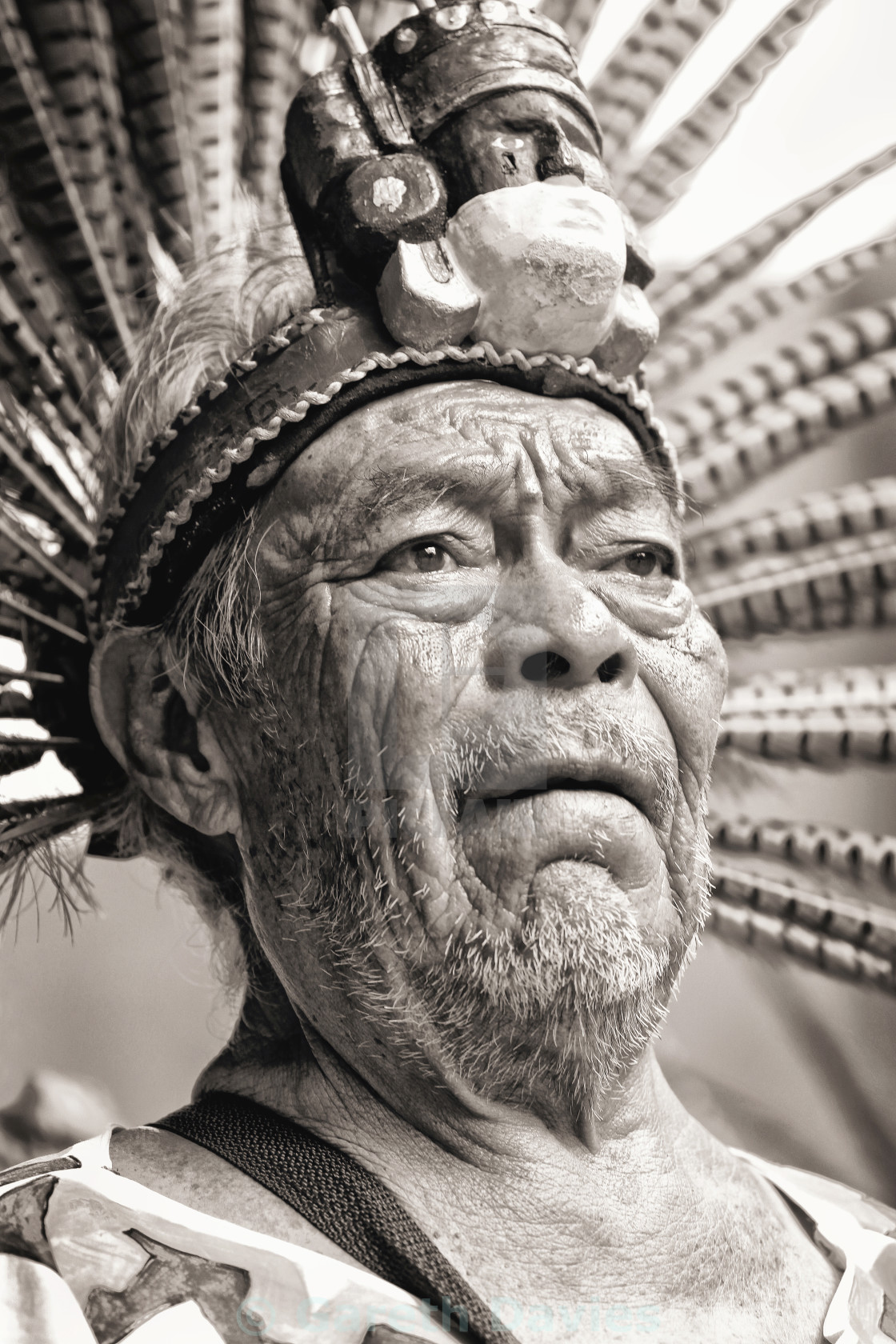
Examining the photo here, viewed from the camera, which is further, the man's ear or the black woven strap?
the man's ear

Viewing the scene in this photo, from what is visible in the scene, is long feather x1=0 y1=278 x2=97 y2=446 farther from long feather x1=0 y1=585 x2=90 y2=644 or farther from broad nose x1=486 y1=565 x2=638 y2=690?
broad nose x1=486 y1=565 x2=638 y2=690

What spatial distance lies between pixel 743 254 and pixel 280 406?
3.14 ft

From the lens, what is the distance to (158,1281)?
1.17 metres

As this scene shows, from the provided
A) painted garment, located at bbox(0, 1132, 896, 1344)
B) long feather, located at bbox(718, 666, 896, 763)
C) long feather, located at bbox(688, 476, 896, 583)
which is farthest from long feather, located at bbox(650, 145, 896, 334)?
painted garment, located at bbox(0, 1132, 896, 1344)

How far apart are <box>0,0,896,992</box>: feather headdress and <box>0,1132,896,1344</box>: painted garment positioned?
58 centimetres

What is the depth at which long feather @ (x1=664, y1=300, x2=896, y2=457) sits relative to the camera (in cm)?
200

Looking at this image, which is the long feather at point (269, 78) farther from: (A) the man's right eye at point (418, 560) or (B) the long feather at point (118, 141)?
(A) the man's right eye at point (418, 560)

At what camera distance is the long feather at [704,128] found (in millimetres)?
2002

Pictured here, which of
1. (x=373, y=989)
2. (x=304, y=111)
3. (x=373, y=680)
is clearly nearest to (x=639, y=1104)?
(x=373, y=989)

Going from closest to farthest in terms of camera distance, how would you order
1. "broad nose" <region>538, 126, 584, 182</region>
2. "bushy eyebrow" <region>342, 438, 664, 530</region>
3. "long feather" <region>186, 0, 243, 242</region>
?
"bushy eyebrow" <region>342, 438, 664, 530</region>
"broad nose" <region>538, 126, 584, 182</region>
"long feather" <region>186, 0, 243, 242</region>

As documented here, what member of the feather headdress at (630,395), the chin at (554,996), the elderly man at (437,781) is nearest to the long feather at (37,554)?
the feather headdress at (630,395)

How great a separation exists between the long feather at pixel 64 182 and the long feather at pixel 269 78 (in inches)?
10.0

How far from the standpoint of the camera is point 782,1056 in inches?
93.9

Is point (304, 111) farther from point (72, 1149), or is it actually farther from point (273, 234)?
point (72, 1149)
